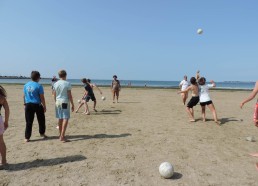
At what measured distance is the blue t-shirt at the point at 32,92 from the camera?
6.79 metres

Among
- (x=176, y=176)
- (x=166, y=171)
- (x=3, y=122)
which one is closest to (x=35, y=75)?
(x=3, y=122)

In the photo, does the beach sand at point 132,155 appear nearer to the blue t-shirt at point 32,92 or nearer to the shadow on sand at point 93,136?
the shadow on sand at point 93,136

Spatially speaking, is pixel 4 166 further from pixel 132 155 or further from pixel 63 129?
pixel 132 155

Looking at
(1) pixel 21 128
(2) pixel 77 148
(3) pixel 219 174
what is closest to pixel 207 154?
(3) pixel 219 174

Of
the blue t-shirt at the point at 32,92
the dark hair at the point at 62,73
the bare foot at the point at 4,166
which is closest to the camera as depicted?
the bare foot at the point at 4,166

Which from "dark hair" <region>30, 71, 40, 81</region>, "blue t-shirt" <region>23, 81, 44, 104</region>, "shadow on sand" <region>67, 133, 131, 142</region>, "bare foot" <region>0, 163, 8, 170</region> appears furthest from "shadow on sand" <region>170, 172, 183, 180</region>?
"dark hair" <region>30, 71, 40, 81</region>

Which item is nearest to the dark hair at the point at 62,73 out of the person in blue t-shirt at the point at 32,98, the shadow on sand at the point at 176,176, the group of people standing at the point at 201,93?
the person in blue t-shirt at the point at 32,98

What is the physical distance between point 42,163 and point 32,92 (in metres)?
2.31

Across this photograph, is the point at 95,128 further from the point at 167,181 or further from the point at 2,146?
the point at 167,181

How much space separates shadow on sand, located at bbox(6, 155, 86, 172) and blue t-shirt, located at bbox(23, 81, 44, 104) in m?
2.02

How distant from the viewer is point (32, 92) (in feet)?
22.3

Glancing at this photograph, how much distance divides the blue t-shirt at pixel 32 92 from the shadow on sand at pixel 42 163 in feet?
6.64

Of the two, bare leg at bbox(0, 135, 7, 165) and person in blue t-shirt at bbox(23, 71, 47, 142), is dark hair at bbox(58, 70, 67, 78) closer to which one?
person in blue t-shirt at bbox(23, 71, 47, 142)

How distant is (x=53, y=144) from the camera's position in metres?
6.75
